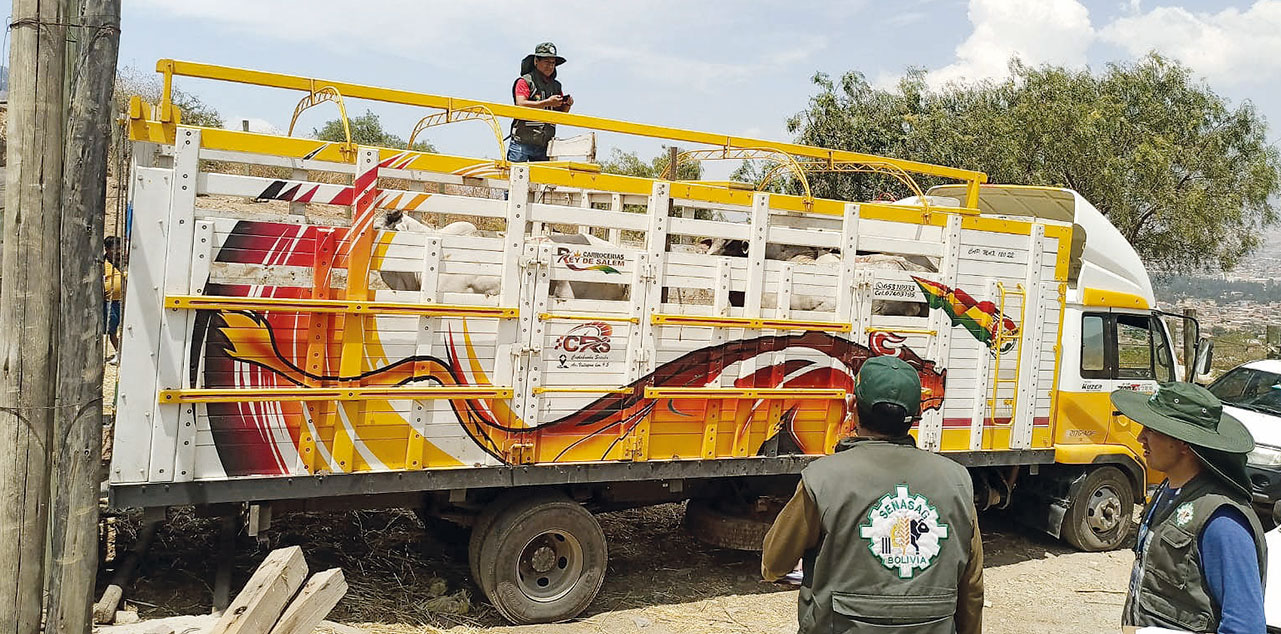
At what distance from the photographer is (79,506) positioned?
398 cm

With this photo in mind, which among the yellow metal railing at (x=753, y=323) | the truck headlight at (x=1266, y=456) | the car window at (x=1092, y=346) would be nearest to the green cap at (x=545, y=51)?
the yellow metal railing at (x=753, y=323)

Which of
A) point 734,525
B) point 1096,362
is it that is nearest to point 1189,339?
point 1096,362

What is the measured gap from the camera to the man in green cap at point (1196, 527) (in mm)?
2836

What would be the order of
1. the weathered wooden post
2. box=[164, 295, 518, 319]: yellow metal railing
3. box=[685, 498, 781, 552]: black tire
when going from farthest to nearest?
1. the weathered wooden post
2. box=[685, 498, 781, 552]: black tire
3. box=[164, 295, 518, 319]: yellow metal railing

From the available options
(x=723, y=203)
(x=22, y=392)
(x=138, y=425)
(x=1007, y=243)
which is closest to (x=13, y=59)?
(x=22, y=392)

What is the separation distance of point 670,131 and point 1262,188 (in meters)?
17.4

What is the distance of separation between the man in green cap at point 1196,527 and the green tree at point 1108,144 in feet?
49.3

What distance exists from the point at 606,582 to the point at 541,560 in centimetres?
99

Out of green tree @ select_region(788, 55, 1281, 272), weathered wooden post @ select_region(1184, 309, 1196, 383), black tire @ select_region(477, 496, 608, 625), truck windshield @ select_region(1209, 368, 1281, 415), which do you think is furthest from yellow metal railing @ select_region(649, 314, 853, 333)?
green tree @ select_region(788, 55, 1281, 272)

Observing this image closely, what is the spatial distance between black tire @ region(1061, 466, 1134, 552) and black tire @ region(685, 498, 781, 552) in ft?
9.93

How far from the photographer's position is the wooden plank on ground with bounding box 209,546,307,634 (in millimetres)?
3451

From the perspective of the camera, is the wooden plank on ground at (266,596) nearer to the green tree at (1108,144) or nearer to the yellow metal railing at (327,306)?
the yellow metal railing at (327,306)

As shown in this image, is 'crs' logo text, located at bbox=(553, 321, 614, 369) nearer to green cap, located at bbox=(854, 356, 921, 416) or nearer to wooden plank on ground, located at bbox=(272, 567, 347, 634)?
wooden plank on ground, located at bbox=(272, 567, 347, 634)

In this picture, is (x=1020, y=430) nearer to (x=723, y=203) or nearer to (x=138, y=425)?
(x=723, y=203)
